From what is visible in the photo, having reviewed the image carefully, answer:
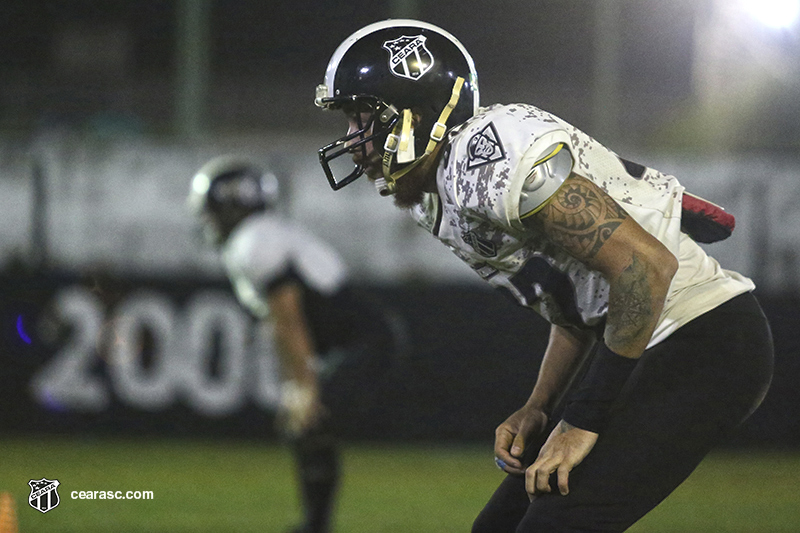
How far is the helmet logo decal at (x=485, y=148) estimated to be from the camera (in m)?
2.44

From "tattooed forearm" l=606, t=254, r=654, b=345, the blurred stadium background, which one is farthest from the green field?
"tattooed forearm" l=606, t=254, r=654, b=345

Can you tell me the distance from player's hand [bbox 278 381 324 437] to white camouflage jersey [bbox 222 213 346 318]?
0.64 meters

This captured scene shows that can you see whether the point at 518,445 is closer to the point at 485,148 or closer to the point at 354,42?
the point at 485,148

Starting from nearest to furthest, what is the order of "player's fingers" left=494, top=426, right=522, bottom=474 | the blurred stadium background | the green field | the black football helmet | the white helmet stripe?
"player's fingers" left=494, top=426, right=522, bottom=474
the white helmet stripe
the green field
the black football helmet
the blurred stadium background

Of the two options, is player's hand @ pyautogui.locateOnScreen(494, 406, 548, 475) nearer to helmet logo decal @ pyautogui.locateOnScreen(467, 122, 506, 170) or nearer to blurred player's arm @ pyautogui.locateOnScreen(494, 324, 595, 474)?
blurred player's arm @ pyautogui.locateOnScreen(494, 324, 595, 474)

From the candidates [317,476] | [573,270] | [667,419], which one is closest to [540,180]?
[573,270]

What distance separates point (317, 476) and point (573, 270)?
3157 mm

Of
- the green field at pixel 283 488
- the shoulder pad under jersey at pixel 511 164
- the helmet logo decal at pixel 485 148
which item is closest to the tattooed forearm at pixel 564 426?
the shoulder pad under jersey at pixel 511 164

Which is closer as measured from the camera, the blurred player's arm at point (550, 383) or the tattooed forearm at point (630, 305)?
the tattooed forearm at point (630, 305)

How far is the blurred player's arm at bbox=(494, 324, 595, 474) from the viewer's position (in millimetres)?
2934

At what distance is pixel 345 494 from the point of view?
6793 mm

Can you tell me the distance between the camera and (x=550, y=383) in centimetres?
302

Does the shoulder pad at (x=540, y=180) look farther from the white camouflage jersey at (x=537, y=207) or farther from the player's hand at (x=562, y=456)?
the player's hand at (x=562, y=456)

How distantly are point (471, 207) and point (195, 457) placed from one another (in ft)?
19.7
